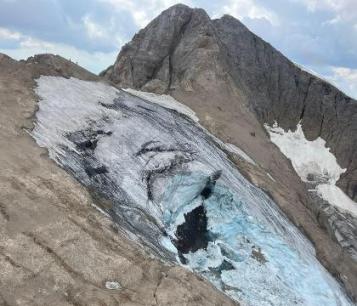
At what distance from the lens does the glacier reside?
2100cm

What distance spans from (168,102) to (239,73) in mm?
20683

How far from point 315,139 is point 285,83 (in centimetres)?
680

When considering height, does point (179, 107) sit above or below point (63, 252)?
above

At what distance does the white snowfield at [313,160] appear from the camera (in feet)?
194

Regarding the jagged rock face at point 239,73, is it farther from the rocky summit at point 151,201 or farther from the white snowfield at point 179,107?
the white snowfield at point 179,107

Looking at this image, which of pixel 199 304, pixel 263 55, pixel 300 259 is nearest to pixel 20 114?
pixel 199 304

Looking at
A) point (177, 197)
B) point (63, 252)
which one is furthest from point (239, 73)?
point (63, 252)

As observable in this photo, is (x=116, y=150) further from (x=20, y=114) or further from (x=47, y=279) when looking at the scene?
(x=47, y=279)

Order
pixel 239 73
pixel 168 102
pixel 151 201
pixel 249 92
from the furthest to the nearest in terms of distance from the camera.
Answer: pixel 239 73 < pixel 249 92 < pixel 168 102 < pixel 151 201

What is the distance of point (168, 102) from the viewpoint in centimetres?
3925

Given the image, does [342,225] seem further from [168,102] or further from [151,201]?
[151,201]

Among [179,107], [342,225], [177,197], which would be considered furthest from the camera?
[342,225]

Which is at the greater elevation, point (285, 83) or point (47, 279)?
point (285, 83)

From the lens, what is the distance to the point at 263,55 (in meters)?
63.7
